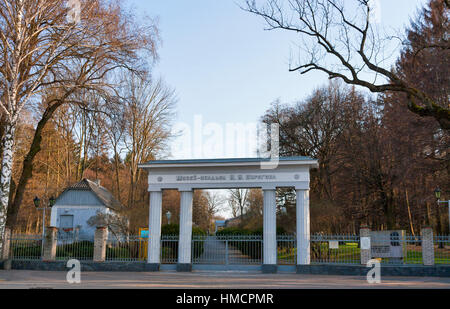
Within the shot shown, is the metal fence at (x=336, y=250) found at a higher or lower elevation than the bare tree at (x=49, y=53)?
lower

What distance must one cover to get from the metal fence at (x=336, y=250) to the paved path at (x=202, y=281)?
70.6 inches

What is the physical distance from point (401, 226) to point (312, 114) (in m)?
15.4

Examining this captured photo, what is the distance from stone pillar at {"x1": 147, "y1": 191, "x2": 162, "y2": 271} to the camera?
19.8 m

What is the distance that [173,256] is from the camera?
22281 millimetres

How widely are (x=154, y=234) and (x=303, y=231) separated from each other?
23.8 ft

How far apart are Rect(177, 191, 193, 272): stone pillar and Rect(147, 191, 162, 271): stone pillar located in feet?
3.59

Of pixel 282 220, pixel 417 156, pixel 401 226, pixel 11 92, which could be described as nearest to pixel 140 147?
pixel 282 220

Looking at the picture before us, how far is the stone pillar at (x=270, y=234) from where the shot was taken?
1900 cm

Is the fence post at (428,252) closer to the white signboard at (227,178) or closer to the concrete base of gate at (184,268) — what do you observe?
the white signboard at (227,178)

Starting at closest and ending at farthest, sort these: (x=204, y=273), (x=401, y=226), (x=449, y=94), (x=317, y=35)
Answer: (x=317, y=35) < (x=204, y=273) < (x=449, y=94) < (x=401, y=226)

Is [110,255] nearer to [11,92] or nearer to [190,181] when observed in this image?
[190,181]

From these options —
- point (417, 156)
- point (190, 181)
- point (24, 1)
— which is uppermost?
point (24, 1)

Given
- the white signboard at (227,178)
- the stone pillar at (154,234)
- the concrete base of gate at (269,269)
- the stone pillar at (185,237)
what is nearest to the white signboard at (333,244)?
the concrete base of gate at (269,269)

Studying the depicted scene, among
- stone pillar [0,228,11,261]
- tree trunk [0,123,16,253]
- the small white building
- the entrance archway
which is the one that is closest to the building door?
the small white building
